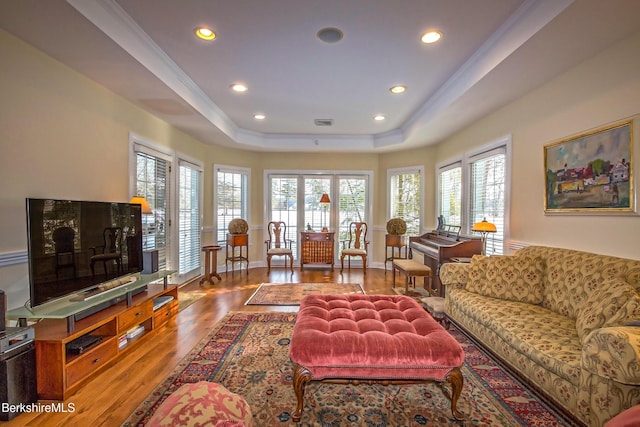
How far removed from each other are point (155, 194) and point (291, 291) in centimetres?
234

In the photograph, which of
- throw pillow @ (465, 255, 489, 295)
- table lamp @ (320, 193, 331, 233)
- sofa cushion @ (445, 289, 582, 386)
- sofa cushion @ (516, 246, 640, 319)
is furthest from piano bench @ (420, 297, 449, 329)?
table lamp @ (320, 193, 331, 233)

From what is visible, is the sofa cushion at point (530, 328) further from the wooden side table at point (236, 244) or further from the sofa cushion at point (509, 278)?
the wooden side table at point (236, 244)

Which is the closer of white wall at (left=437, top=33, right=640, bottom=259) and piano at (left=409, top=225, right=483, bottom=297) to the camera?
white wall at (left=437, top=33, right=640, bottom=259)

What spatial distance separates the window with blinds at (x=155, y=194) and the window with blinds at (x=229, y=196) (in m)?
1.48

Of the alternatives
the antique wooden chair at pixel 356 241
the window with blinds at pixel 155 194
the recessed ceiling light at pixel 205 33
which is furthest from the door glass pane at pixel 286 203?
the recessed ceiling light at pixel 205 33

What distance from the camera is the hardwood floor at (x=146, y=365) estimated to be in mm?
1812

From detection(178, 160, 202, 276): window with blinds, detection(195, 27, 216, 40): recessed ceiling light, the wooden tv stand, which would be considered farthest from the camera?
detection(178, 160, 202, 276): window with blinds

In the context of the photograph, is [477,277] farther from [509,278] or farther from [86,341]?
[86,341]

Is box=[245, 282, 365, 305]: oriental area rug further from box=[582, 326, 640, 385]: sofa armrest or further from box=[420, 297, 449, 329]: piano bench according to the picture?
box=[582, 326, 640, 385]: sofa armrest

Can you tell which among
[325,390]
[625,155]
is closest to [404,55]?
[625,155]

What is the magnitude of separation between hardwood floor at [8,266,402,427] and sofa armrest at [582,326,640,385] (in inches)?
98.7

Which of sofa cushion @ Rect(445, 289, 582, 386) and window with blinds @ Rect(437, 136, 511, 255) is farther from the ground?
window with blinds @ Rect(437, 136, 511, 255)

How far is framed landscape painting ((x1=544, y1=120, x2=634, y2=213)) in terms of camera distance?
2.24 m

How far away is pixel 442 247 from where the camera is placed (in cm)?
373
